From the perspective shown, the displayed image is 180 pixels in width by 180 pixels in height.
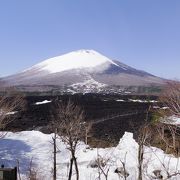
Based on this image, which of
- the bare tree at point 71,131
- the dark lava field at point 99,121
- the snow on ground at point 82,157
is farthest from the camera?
the dark lava field at point 99,121

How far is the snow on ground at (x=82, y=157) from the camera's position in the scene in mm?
29344

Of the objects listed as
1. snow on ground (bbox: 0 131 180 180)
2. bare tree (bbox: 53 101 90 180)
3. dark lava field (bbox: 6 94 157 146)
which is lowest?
snow on ground (bbox: 0 131 180 180)

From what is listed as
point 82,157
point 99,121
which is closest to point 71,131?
point 82,157

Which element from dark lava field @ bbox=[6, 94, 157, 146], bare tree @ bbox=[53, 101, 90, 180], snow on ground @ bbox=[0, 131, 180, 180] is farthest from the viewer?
dark lava field @ bbox=[6, 94, 157, 146]

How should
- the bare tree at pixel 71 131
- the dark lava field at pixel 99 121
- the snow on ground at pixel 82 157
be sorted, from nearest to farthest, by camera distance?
the bare tree at pixel 71 131 < the snow on ground at pixel 82 157 < the dark lava field at pixel 99 121

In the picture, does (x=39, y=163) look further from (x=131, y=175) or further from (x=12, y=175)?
(x=12, y=175)

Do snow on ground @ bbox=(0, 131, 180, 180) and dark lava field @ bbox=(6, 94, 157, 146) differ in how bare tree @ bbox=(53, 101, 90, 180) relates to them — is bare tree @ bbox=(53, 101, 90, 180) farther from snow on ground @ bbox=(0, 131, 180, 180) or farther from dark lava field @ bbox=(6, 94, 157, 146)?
dark lava field @ bbox=(6, 94, 157, 146)

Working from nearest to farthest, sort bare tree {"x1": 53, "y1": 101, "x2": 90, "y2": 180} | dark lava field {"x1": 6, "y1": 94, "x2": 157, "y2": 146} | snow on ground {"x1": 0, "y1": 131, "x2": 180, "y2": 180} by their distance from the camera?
1. bare tree {"x1": 53, "y1": 101, "x2": 90, "y2": 180}
2. snow on ground {"x1": 0, "y1": 131, "x2": 180, "y2": 180}
3. dark lava field {"x1": 6, "y1": 94, "x2": 157, "y2": 146}

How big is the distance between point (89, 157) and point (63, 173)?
3607mm

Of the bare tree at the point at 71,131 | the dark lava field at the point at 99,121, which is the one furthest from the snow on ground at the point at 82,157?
the dark lava field at the point at 99,121

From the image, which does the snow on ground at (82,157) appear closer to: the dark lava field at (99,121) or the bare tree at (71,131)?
the bare tree at (71,131)

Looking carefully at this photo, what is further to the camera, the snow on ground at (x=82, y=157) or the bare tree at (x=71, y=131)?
the snow on ground at (x=82, y=157)

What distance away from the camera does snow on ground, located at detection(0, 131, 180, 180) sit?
29344 millimetres

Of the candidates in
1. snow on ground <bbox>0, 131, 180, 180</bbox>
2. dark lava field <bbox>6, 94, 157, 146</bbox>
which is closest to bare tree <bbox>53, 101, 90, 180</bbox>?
snow on ground <bbox>0, 131, 180, 180</bbox>
